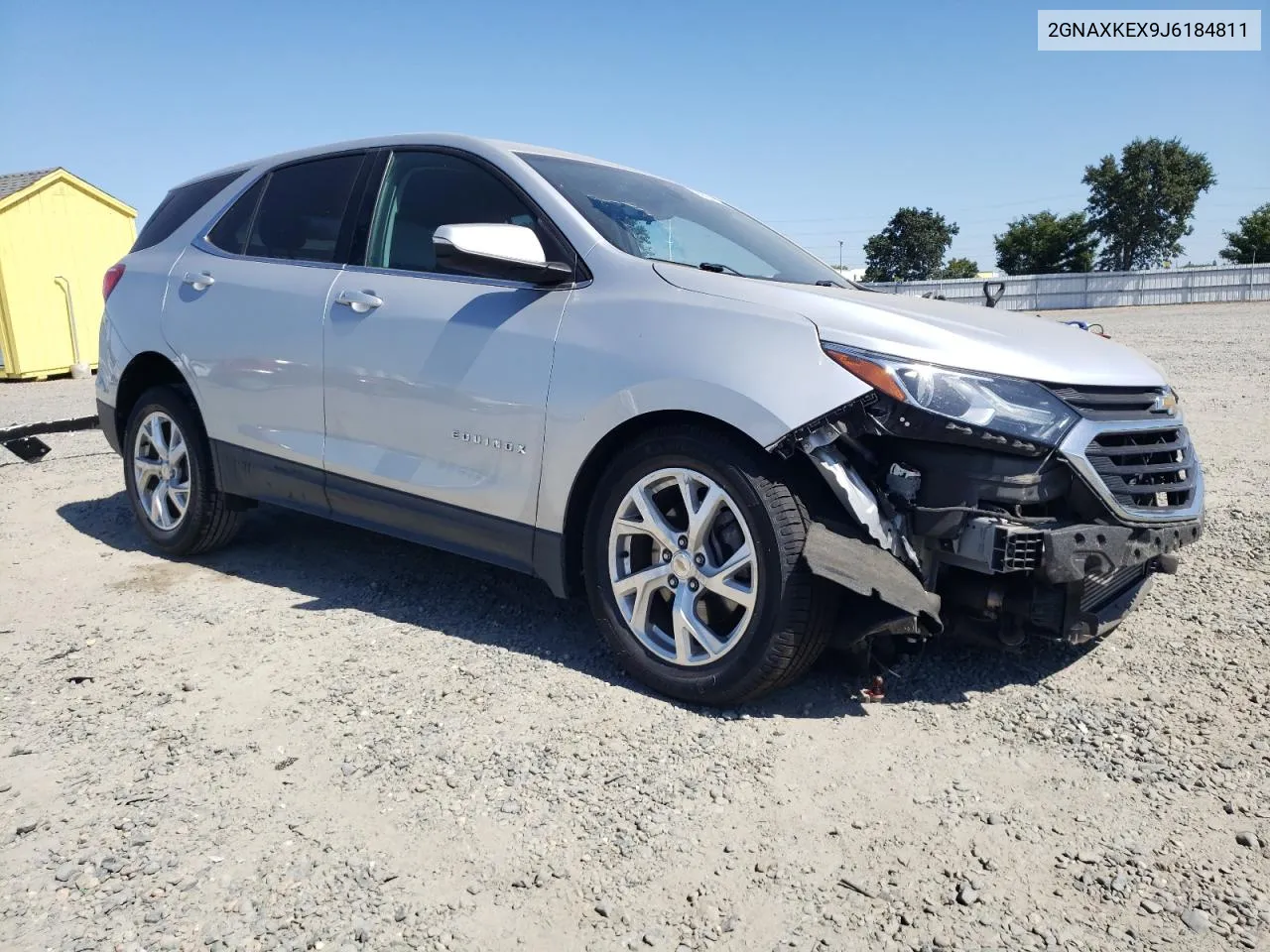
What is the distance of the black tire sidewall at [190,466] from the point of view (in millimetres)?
4676

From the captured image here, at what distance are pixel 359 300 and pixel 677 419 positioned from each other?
5.15ft

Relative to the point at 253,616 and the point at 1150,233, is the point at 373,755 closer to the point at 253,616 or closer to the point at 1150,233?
the point at 253,616

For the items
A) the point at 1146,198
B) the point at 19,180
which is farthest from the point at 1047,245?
the point at 19,180

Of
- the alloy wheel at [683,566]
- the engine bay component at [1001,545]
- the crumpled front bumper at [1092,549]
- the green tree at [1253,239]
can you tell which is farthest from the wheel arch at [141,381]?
the green tree at [1253,239]

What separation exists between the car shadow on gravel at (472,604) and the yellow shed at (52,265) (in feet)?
31.5

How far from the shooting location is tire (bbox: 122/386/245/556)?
4699mm

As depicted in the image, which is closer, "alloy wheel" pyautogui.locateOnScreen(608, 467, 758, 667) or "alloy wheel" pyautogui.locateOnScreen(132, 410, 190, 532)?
"alloy wheel" pyautogui.locateOnScreen(608, 467, 758, 667)

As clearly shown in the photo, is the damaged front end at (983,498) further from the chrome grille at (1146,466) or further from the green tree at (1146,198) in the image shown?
the green tree at (1146,198)

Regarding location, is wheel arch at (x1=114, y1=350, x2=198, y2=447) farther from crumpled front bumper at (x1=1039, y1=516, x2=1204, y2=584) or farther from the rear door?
crumpled front bumper at (x1=1039, y1=516, x2=1204, y2=584)

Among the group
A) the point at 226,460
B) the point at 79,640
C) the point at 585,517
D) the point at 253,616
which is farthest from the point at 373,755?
the point at 226,460

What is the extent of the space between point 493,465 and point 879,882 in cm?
194

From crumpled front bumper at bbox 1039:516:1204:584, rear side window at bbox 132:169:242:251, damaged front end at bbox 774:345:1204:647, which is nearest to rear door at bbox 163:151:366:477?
rear side window at bbox 132:169:242:251

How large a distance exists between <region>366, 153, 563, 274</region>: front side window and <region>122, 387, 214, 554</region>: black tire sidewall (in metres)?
1.39

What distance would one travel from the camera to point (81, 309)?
1464 cm
